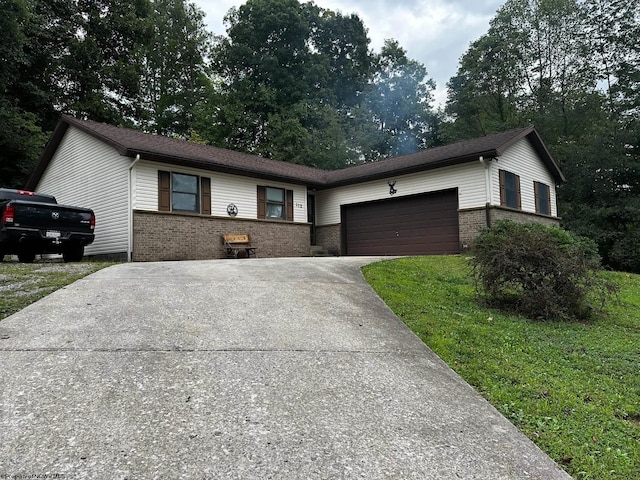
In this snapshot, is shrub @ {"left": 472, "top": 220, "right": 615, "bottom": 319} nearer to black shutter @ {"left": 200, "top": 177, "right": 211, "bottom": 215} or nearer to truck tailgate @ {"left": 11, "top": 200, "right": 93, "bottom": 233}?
truck tailgate @ {"left": 11, "top": 200, "right": 93, "bottom": 233}

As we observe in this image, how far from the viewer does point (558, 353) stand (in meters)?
4.62

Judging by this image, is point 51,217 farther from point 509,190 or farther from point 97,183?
point 509,190

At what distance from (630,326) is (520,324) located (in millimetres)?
1909

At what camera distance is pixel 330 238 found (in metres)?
17.9

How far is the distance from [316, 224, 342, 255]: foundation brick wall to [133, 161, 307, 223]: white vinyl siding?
147cm

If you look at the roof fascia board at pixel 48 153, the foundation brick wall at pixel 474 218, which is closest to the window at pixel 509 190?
the foundation brick wall at pixel 474 218

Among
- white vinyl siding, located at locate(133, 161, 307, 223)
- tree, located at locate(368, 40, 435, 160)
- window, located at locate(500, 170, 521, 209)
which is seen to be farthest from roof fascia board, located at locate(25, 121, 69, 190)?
tree, located at locate(368, 40, 435, 160)

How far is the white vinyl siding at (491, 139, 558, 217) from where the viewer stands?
14141 mm

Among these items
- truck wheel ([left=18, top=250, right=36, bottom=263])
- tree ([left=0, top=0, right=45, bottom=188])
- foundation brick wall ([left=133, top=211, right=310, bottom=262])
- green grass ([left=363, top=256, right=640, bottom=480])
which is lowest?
green grass ([left=363, top=256, right=640, bottom=480])

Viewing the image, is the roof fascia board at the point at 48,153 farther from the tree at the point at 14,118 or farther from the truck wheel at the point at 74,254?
the truck wheel at the point at 74,254

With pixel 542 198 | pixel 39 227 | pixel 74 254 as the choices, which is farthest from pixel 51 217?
pixel 542 198

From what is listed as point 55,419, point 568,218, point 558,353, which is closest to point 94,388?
point 55,419

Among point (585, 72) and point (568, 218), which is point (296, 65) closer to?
point (585, 72)

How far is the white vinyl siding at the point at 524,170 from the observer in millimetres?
14141
